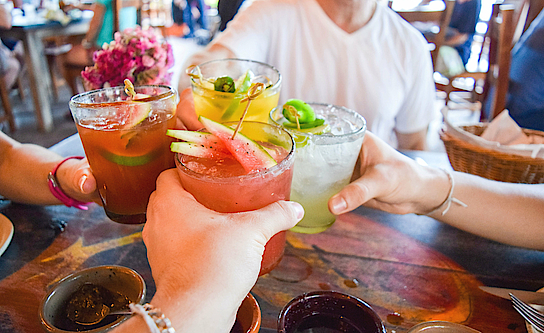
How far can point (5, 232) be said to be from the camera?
993 millimetres

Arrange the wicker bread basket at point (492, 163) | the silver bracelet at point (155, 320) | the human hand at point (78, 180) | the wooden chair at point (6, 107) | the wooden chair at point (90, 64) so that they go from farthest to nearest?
the wooden chair at point (90, 64)
the wooden chair at point (6, 107)
the wicker bread basket at point (492, 163)
the human hand at point (78, 180)
the silver bracelet at point (155, 320)

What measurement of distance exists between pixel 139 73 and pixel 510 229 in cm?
138

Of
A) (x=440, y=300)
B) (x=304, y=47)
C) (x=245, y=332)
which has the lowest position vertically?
(x=440, y=300)

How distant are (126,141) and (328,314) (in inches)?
23.8

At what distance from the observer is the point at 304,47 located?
1.96 metres

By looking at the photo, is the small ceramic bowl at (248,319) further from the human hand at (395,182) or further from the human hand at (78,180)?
the human hand at (78,180)

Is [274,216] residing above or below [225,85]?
below

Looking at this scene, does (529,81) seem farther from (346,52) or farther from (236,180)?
(236,180)

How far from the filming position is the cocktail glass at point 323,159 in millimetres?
865

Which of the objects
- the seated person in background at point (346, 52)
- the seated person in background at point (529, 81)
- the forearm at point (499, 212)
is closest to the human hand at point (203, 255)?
the forearm at point (499, 212)

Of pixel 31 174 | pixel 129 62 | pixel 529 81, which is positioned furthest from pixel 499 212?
pixel 529 81

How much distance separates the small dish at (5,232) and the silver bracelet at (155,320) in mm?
634

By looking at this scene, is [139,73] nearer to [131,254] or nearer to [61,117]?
[131,254]

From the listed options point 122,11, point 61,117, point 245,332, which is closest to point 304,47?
point 245,332
